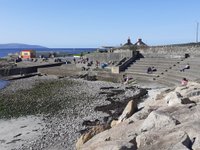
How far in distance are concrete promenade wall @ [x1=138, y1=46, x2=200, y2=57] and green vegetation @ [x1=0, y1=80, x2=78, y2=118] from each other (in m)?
11.1

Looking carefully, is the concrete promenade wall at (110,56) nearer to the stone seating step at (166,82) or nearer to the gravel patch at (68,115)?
the gravel patch at (68,115)

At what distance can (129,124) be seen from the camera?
1080 centimetres

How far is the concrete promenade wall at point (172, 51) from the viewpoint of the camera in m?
33.0

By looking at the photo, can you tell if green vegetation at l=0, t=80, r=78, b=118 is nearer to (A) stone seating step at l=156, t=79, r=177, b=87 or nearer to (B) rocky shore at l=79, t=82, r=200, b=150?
(A) stone seating step at l=156, t=79, r=177, b=87

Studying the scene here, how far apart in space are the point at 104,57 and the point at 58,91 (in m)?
15.3

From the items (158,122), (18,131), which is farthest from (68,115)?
(158,122)

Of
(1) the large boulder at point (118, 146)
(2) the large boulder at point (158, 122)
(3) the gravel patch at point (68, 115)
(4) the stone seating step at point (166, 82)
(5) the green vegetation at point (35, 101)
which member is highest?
(2) the large boulder at point (158, 122)

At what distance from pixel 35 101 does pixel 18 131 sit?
27.5 ft

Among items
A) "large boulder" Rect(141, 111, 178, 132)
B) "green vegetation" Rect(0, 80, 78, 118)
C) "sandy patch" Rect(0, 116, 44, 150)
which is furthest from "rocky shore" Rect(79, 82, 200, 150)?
"green vegetation" Rect(0, 80, 78, 118)

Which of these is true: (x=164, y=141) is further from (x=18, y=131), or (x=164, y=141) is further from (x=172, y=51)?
(x=172, y=51)

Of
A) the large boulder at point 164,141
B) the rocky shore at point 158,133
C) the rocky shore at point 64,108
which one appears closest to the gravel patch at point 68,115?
the rocky shore at point 64,108

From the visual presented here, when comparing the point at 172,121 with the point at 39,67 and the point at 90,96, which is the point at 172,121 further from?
the point at 39,67

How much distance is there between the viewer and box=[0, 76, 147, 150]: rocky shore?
1429 centimetres

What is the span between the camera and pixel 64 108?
21.3 m
